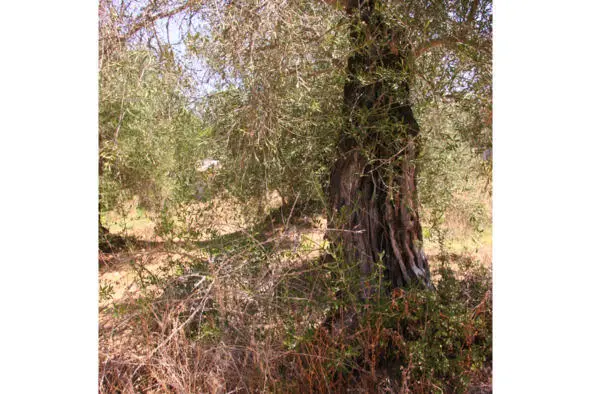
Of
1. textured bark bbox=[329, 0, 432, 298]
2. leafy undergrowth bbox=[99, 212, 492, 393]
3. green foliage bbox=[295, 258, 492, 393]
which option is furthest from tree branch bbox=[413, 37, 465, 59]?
green foliage bbox=[295, 258, 492, 393]

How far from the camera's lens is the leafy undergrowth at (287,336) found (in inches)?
74.7

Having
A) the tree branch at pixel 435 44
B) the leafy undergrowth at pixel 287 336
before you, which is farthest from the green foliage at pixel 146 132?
the tree branch at pixel 435 44

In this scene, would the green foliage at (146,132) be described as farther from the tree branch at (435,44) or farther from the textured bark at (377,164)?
the tree branch at (435,44)

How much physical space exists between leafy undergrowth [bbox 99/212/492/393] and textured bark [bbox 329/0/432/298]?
0.76 ft

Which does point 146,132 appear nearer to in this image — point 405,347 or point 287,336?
point 287,336

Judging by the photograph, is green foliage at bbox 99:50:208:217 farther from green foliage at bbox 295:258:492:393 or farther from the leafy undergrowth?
green foliage at bbox 295:258:492:393

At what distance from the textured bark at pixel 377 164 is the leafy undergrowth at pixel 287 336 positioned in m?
0.23

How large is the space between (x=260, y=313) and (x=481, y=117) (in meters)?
1.41

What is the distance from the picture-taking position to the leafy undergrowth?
190cm

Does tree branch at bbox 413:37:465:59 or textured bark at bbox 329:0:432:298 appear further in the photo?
textured bark at bbox 329:0:432:298
